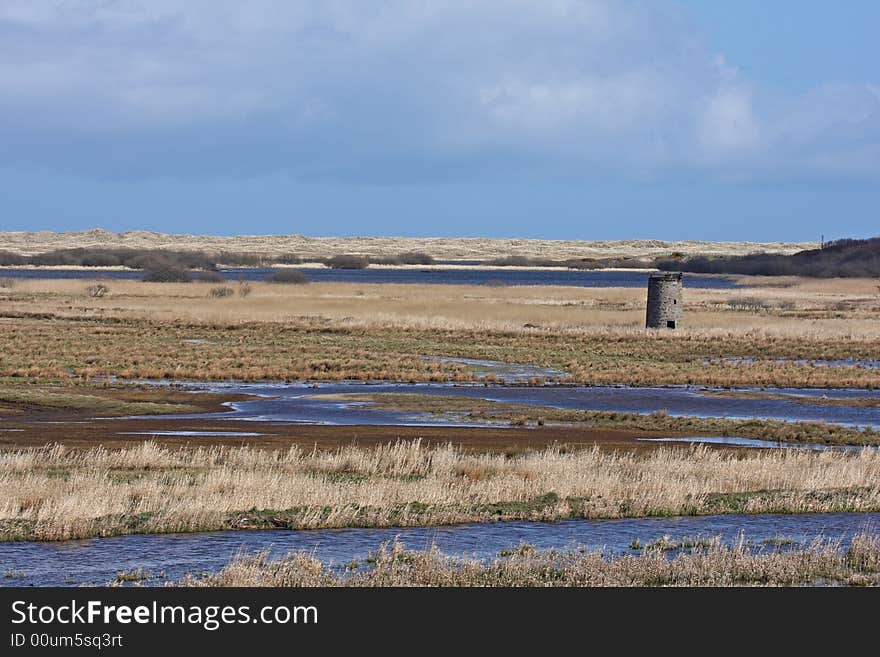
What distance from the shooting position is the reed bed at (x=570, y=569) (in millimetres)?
14875

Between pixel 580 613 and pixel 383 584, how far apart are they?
2.45 metres

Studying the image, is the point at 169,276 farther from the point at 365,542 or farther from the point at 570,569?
the point at 570,569

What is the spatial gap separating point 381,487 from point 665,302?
168 ft

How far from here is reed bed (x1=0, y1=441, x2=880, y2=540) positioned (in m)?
18.9

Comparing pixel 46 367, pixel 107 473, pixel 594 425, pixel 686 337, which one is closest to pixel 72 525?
pixel 107 473

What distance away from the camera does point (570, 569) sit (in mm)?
15609

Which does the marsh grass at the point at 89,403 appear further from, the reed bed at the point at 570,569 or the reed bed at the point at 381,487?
the reed bed at the point at 570,569

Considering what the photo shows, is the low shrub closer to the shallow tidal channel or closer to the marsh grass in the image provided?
the marsh grass

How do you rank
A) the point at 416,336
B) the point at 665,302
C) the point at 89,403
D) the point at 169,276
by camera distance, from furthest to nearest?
the point at 169,276 → the point at 665,302 → the point at 416,336 → the point at 89,403

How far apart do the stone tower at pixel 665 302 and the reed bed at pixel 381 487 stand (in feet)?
142

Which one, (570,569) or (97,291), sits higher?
(570,569)

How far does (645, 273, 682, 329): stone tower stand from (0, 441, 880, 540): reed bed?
43406 millimetres

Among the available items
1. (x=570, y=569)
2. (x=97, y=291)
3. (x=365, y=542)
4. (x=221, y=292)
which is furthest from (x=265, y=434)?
(x=97, y=291)

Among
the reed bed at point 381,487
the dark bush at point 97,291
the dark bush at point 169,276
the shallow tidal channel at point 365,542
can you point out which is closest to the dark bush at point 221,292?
the dark bush at point 97,291
